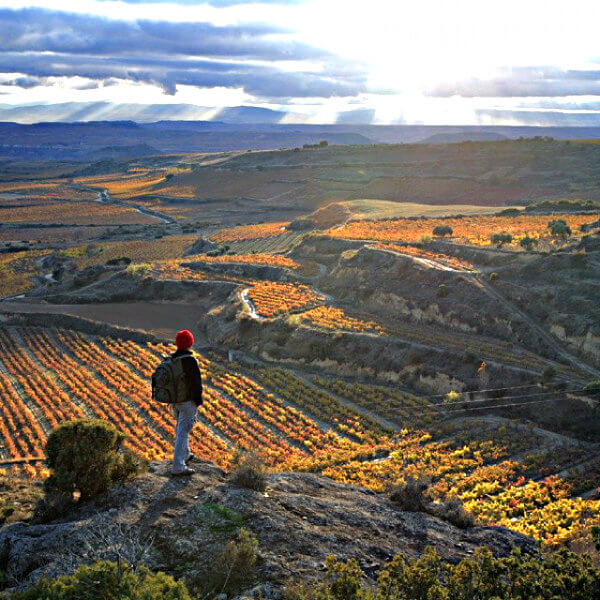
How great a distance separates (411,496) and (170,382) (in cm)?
571

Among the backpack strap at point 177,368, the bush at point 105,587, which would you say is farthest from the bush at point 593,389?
the bush at point 105,587

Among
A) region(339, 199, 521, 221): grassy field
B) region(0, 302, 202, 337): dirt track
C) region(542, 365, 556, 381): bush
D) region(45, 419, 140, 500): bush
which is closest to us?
region(45, 419, 140, 500): bush

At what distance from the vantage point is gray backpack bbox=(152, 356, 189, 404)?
12578mm

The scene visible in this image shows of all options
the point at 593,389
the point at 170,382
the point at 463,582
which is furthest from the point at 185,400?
the point at 593,389

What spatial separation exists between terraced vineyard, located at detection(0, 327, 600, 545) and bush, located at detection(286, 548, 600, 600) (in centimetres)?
792

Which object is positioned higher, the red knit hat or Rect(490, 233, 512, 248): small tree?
the red knit hat

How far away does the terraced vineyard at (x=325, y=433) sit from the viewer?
2398cm

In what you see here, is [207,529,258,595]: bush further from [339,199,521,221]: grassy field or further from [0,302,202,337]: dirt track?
[339,199,521,221]: grassy field

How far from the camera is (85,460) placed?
12.3 metres

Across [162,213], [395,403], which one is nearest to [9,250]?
[162,213]

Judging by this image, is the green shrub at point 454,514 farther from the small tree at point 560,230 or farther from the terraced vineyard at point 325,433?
the small tree at point 560,230

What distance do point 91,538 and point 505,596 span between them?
21.0 ft

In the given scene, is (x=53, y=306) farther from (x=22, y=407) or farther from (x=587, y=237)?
(x=587, y=237)

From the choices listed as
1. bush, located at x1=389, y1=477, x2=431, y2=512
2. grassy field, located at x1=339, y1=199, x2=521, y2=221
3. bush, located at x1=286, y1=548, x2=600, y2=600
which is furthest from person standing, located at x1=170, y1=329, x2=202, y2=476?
Result: grassy field, located at x1=339, y1=199, x2=521, y2=221
